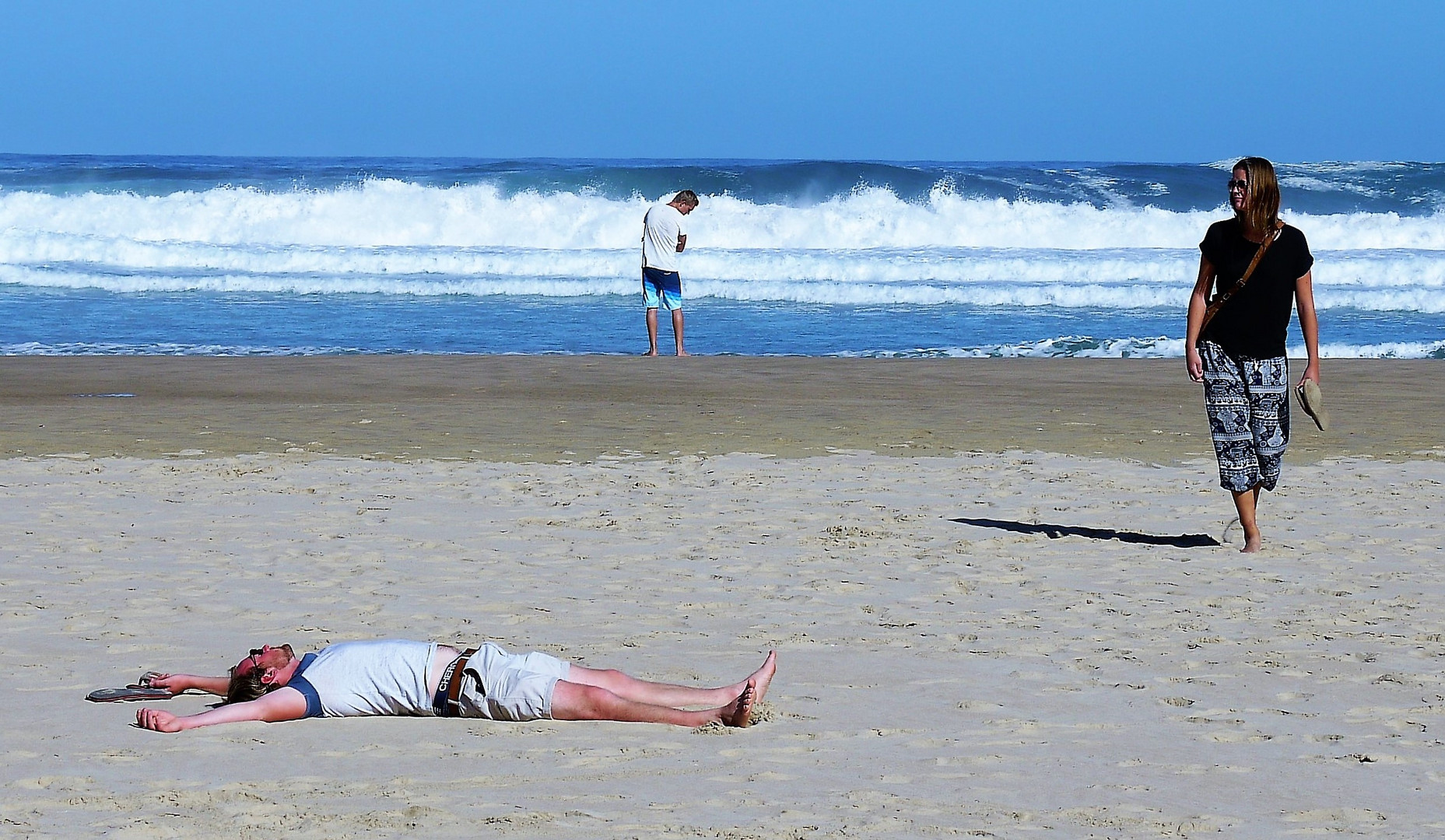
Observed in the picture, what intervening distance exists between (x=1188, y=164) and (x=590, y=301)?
70.1 feet

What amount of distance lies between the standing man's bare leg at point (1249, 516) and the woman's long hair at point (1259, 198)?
3.63ft

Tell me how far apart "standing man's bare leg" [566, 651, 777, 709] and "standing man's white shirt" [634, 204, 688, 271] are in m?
9.46

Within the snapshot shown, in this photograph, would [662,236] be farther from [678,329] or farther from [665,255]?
[678,329]

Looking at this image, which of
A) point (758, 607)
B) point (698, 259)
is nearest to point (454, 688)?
point (758, 607)

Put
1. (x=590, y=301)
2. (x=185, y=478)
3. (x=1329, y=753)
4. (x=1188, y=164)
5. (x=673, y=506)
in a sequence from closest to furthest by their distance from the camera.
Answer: (x=1329, y=753)
(x=673, y=506)
(x=185, y=478)
(x=590, y=301)
(x=1188, y=164)

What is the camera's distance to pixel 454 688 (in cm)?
416

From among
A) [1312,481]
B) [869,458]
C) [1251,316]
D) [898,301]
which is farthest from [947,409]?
[898,301]

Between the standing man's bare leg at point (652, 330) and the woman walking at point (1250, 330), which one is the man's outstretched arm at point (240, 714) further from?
the standing man's bare leg at point (652, 330)

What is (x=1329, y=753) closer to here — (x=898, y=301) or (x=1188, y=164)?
(x=898, y=301)

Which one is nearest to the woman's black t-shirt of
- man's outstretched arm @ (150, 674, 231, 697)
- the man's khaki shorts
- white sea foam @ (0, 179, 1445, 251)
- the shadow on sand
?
the shadow on sand

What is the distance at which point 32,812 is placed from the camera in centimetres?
337

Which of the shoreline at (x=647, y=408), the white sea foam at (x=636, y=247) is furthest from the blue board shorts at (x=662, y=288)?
the white sea foam at (x=636, y=247)

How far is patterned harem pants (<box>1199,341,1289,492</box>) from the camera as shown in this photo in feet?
20.4

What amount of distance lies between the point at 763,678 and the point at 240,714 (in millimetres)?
1389
